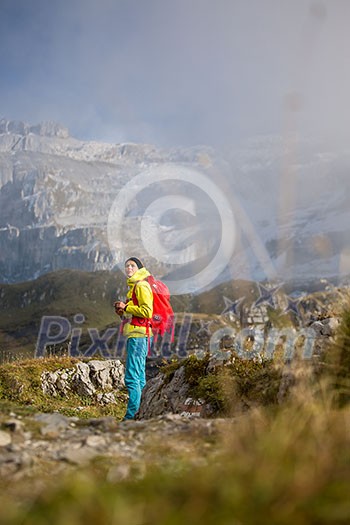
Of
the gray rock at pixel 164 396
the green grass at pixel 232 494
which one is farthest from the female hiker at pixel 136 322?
the green grass at pixel 232 494

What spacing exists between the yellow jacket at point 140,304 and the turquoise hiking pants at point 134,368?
0.24 metres

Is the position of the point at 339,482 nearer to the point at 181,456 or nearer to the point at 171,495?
the point at 171,495

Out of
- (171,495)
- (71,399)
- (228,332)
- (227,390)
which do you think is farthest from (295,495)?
(71,399)

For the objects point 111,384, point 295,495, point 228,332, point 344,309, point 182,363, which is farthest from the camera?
point 111,384

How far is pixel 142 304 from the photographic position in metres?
10.8

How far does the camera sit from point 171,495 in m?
3.17

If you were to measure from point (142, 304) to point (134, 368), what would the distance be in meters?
1.77

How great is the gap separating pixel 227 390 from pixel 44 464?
210 inches

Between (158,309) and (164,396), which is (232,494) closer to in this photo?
(158,309)

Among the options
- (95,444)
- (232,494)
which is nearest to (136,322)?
Result: (95,444)

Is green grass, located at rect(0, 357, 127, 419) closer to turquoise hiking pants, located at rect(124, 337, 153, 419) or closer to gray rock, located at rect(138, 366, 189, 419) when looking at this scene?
gray rock, located at rect(138, 366, 189, 419)

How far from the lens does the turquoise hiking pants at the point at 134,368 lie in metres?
11.2

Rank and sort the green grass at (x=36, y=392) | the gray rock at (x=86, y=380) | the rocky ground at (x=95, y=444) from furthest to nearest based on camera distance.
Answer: the gray rock at (x=86, y=380), the green grass at (x=36, y=392), the rocky ground at (x=95, y=444)

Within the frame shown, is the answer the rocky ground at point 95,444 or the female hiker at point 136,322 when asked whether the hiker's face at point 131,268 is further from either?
the rocky ground at point 95,444
